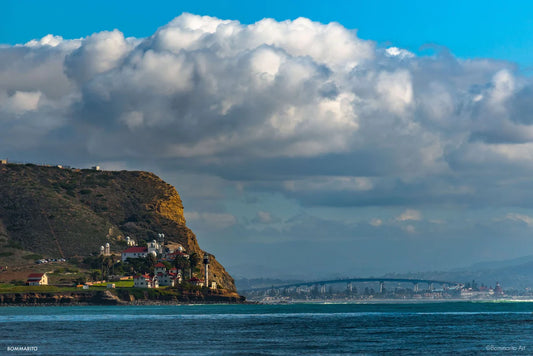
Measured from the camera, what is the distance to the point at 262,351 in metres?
99.0

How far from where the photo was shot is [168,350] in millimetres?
99750

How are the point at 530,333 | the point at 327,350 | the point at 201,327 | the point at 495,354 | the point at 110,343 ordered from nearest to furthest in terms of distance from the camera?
the point at 495,354, the point at 327,350, the point at 110,343, the point at 530,333, the point at 201,327

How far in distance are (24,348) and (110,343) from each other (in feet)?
49.4

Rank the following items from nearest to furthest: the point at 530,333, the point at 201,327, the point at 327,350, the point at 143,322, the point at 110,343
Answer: the point at 327,350
the point at 110,343
the point at 530,333
the point at 201,327
the point at 143,322

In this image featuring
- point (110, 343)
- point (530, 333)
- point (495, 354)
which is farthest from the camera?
point (530, 333)

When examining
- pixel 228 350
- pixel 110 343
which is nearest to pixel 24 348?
pixel 110 343

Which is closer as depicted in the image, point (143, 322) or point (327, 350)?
point (327, 350)

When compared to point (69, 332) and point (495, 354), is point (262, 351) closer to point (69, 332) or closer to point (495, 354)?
point (495, 354)

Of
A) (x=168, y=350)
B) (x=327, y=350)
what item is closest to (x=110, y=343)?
(x=168, y=350)

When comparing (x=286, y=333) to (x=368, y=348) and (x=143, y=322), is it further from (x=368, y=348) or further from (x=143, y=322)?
(x=143, y=322)

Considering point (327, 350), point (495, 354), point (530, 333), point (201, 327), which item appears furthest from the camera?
point (201, 327)

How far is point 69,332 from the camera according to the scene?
434 feet

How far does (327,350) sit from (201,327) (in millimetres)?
51305

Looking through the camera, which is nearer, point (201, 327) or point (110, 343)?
point (110, 343)
